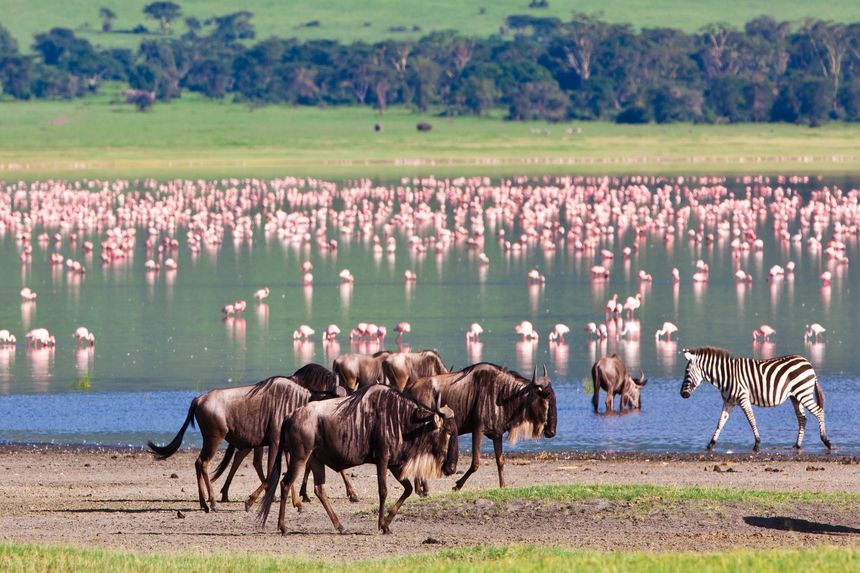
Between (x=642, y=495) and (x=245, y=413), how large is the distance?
3314 mm

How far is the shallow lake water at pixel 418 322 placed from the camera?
2055cm

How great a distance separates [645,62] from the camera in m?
138

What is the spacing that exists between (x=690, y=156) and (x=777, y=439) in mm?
83333

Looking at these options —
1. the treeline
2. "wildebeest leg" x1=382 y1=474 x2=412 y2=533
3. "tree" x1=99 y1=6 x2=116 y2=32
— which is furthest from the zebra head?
"tree" x1=99 y1=6 x2=116 y2=32

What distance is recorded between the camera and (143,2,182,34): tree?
603 feet

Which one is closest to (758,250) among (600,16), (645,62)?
(645,62)

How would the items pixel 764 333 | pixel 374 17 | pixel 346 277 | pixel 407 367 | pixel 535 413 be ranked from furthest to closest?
1. pixel 374 17
2. pixel 346 277
3. pixel 764 333
4. pixel 407 367
5. pixel 535 413

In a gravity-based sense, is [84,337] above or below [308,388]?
below

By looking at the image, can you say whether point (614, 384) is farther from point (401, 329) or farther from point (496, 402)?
point (401, 329)

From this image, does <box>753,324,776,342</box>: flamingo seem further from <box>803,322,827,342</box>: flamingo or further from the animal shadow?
the animal shadow

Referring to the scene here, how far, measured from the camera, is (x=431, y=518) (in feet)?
43.5

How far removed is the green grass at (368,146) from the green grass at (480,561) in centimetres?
7638

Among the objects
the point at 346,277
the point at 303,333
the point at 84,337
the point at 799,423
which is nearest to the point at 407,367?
the point at 799,423

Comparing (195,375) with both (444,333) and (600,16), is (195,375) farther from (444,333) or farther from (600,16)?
(600,16)
